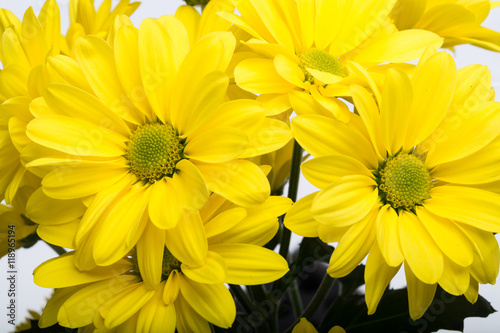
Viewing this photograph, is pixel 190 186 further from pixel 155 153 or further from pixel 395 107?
pixel 395 107

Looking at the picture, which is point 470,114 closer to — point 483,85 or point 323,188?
point 483,85

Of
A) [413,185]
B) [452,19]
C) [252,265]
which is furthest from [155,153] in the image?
[452,19]

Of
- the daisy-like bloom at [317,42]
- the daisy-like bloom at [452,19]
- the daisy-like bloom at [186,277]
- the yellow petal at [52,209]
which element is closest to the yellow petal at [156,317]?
the daisy-like bloom at [186,277]

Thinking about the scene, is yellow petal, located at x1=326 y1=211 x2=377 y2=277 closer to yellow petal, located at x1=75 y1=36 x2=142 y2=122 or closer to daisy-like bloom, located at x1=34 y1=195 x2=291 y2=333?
daisy-like bloom, located at x1=34 y1=195 x2=291 y2=333

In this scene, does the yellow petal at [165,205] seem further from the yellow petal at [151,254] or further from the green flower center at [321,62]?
the green flower center at [321,62]

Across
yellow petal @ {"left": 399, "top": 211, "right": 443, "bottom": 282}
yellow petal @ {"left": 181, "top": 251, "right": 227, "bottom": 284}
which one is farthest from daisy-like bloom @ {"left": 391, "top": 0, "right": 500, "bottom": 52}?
yellow petal @ {"left": 181, "top": 251, "right": 227, "bottom": 284}
